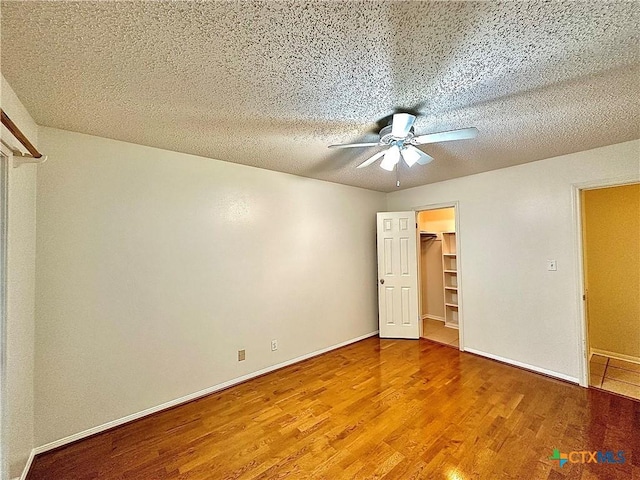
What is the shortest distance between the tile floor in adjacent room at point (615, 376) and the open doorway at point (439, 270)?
1775 millimetres

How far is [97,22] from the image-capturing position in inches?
42.6

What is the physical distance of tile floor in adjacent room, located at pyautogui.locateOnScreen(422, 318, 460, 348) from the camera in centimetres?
397

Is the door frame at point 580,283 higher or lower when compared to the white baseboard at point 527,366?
higher

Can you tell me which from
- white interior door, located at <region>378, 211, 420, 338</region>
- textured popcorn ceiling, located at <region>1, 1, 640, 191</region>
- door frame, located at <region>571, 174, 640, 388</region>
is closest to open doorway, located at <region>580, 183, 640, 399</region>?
door frame, located at <region>571, 174, 640, 388</region>

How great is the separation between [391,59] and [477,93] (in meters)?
0.69

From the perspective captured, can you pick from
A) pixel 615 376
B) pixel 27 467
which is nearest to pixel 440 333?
pixel 615 376

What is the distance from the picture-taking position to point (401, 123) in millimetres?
1775

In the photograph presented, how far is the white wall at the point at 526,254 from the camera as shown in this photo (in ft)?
8.96

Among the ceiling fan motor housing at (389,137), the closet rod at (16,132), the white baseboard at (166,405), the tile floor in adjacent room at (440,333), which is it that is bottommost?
the tile floor in adjacent room at (440,333)

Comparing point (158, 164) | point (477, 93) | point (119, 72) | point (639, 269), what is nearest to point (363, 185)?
point (477, 93)

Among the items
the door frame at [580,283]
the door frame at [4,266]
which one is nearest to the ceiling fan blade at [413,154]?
the door frame at [580,283]

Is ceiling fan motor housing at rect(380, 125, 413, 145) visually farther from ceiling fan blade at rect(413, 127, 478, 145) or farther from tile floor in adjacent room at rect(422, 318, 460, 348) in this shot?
tile floor in adjacent room at rect(422, 318, 460, 348)

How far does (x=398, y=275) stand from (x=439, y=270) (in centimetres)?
153

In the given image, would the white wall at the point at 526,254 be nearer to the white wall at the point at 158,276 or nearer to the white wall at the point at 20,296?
the white wall at the point at 158,276
